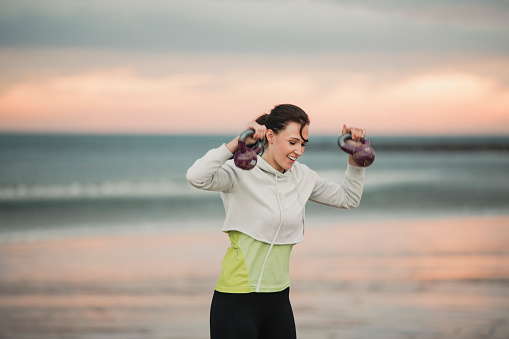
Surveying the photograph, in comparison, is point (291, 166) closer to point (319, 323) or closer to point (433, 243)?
point (319, 323)

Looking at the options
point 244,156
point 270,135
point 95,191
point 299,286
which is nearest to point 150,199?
point 95,191

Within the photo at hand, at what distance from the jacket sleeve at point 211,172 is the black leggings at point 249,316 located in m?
0.43

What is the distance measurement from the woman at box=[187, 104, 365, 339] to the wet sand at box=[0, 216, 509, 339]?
6.82ft

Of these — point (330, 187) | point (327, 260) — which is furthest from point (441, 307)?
point (330, 187)

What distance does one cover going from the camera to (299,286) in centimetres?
554

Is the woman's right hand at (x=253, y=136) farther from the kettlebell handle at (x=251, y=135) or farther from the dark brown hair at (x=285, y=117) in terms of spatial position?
the dark brown hair at (x=285, y=117)

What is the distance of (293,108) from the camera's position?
2416 millimetres

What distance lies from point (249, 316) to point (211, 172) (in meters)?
0.57

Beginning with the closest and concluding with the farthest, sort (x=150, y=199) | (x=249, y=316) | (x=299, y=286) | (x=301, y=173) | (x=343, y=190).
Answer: (x=249, y=316)
(x=301, y=173)
(x=343, y=190)
(x=299, y=286)
(x=150, y=199)

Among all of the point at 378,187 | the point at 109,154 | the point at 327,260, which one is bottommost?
the point at 327,260

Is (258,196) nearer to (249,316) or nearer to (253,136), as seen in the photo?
(253,136)

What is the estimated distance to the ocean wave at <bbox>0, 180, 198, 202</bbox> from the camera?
13625mm

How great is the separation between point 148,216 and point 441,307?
6.93 m

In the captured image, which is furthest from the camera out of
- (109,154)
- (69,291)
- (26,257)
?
(109,154)
